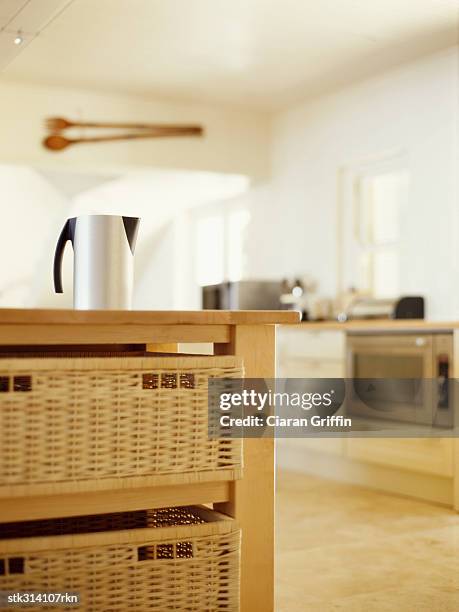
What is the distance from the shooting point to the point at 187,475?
1.54 meters

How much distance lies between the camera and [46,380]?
56.6 inches

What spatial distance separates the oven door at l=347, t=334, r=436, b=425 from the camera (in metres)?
4.00

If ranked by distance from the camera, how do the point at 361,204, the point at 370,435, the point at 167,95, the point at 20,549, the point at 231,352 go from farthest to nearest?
1. the point at 167,95
2. the point at 361,204
3. the point at 370,435
4. the point at 231,352
5. the point at 20,549

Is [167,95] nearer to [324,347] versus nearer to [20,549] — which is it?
[324,347]

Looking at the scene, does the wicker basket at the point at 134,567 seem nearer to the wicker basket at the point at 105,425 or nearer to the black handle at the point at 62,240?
the wicker basket at the point at 105,425

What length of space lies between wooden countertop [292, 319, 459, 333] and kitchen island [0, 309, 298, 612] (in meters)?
2.09

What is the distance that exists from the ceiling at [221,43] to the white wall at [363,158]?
0.51ft

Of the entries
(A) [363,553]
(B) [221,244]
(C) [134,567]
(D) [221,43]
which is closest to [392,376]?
Result: (A) [363,553]

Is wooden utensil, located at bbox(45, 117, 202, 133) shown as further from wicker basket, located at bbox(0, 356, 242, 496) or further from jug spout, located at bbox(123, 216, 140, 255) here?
wicker basket, located at bbox(0, 356, 242, 496)

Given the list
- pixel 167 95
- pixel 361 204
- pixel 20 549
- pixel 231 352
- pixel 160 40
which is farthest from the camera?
pixel 167 95

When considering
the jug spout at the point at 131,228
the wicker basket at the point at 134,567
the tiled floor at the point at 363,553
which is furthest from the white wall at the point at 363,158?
the wicker basket at the point at 134,567

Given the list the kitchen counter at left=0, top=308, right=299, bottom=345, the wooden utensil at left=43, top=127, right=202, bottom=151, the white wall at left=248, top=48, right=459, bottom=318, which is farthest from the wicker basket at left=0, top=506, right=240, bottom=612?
the wooden utensil at left=43, top=127, right=202, bottom=151

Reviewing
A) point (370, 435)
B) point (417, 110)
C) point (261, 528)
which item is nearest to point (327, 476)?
point (370, 435)

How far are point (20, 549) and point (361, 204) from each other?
14.1ft
